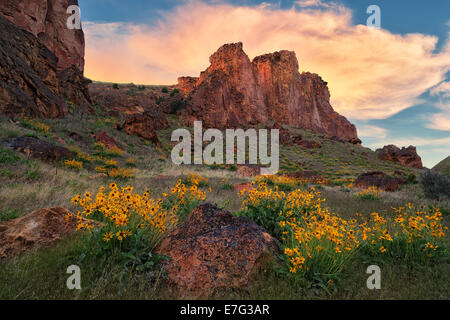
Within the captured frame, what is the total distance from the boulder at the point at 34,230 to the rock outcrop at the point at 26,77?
1612 cm

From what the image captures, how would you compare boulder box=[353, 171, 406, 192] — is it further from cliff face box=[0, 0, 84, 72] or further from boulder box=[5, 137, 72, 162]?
cliff face box=[0, 0, 84, 72]

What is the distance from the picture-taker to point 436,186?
1159 cm

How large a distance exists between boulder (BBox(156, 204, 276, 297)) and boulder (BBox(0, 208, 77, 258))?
1.78m

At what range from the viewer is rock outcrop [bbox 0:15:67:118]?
609 inches

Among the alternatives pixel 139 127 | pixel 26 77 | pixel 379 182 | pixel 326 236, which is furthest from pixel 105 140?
pixel 379 182

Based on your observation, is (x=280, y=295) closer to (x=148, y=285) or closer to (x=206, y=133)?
(x=148, y=285)

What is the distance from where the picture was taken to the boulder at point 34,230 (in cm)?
329

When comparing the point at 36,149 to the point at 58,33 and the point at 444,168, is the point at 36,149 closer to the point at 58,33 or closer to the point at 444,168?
the point at 58,33

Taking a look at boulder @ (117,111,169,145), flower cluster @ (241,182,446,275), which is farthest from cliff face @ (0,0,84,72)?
flower cluster @ (241,182,446,275)

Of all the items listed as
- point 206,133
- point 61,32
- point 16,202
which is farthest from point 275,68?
point 16,202

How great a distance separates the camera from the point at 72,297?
2.41m

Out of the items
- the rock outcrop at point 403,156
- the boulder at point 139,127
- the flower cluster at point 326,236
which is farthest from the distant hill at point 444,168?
the flower cluster at point 326,236

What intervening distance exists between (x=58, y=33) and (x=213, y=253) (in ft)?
155
